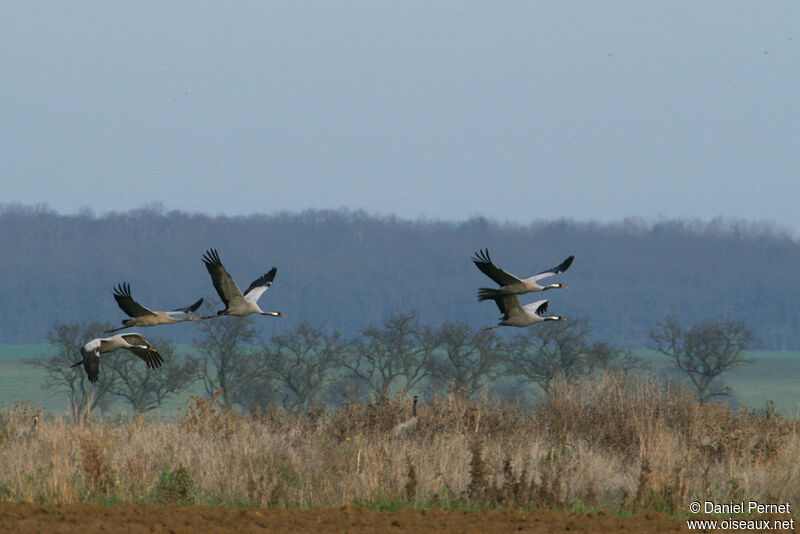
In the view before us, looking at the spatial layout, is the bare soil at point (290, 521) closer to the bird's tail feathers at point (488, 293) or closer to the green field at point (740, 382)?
the bird's tail feathers at point (488, 293)

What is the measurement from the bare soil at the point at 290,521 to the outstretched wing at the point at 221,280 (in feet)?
7.73

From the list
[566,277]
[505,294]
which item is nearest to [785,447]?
[505,294]

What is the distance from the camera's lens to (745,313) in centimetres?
12888

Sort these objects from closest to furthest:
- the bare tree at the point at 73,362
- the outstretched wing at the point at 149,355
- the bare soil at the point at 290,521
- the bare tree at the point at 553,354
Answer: the bare soil at the point at 290,521
the outstretched wing at the point at 149,355
the bare tree at the point at 73,362
the bare tree at the point at 553,354

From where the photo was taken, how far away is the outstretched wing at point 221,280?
1104cm

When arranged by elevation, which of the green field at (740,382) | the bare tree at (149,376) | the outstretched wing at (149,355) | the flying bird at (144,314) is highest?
the flying bird at (144,314)

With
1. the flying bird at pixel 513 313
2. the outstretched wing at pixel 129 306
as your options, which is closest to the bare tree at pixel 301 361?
the flying bird at pixel 513 313

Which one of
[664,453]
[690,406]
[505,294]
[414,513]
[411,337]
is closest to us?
[414,513]

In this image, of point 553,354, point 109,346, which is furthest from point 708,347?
point 109,346

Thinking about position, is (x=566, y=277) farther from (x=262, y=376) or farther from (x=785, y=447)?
(x=785, y=447)

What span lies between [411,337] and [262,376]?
10.5 meters

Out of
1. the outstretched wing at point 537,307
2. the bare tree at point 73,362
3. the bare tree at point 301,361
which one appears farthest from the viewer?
the bare tree at point 301,361

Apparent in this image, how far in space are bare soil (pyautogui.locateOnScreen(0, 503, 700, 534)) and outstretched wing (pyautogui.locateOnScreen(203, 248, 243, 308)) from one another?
7.73ft

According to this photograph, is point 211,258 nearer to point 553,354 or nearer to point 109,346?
point 109,346
